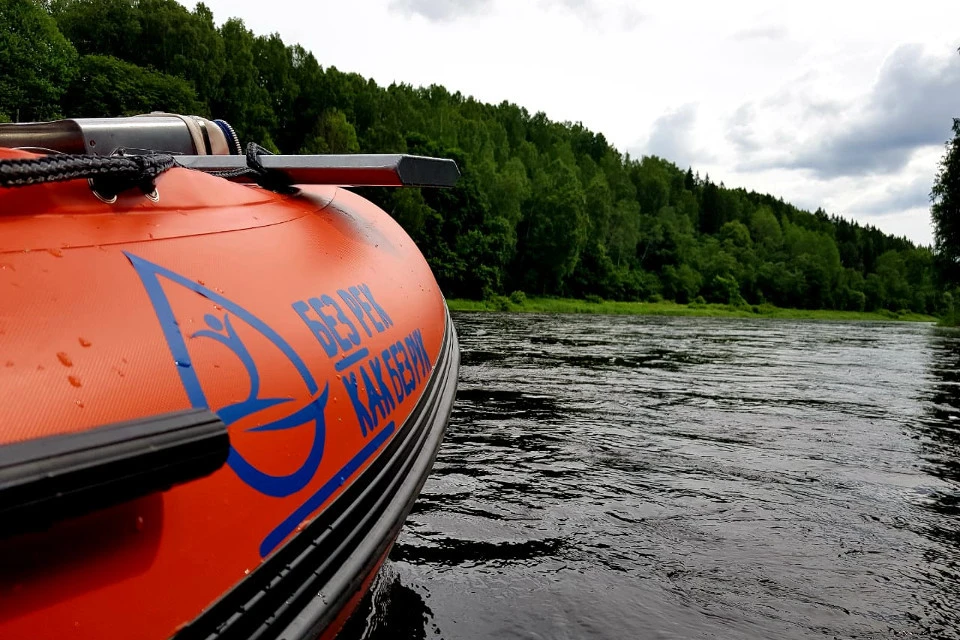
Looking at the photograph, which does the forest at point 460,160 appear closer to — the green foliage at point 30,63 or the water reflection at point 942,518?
the green foliage at point 30,63

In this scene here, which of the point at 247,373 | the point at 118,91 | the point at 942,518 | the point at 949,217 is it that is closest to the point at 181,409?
the point at 247,373

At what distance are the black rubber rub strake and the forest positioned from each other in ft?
106

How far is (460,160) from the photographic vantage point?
38406mm

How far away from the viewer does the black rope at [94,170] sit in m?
1.23

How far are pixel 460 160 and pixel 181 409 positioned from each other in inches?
1509

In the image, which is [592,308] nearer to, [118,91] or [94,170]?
[118,91]

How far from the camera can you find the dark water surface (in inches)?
92.4

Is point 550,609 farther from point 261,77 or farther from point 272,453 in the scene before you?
point 261,77

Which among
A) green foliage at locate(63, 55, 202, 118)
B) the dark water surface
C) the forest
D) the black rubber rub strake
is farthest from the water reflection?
green foliage at locate(63, 55, 202, 118)

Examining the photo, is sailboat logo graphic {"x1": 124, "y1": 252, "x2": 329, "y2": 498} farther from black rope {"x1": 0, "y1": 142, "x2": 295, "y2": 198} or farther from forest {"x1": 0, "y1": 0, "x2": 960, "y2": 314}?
forest {"x1": 0, "y1": 0, "x2": 960, "y2": 314}

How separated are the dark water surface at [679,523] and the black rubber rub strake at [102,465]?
139cm

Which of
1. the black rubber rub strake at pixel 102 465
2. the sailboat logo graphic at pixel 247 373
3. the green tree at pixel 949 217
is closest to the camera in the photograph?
the black rubber rub strake at pixel 102 465

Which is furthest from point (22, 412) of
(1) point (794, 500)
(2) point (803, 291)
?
(2) point (803, 291)

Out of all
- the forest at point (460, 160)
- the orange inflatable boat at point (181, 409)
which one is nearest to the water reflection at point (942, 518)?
the orange inflatable boat at point (181, 409)
